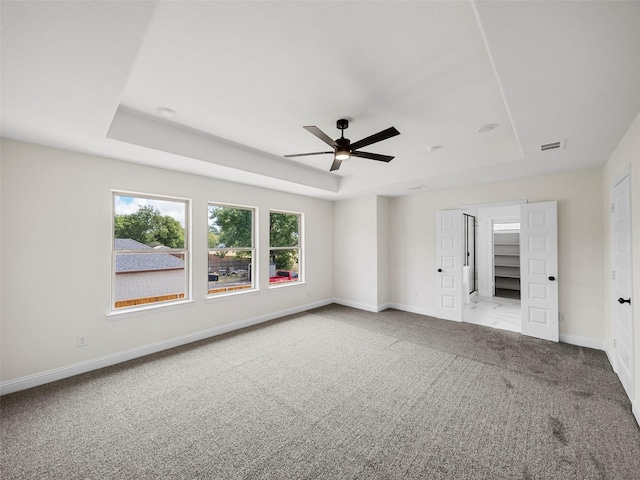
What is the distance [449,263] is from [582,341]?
203 centimetres

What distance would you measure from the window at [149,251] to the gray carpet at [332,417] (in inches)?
32.8

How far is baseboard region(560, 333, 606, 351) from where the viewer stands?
3.65 meters

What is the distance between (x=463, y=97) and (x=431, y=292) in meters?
3.76

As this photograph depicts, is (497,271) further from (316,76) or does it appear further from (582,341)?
(316,76)

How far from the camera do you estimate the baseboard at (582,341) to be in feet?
12.0

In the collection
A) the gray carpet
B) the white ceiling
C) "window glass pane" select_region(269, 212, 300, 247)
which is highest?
the white ceiling

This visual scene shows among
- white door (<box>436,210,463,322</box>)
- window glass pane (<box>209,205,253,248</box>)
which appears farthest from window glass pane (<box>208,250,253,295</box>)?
white door (<box>436,210,463,322</box>)

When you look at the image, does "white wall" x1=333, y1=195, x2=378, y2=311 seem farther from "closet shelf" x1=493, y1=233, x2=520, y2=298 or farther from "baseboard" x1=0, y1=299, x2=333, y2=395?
"closet shelf" x1=493, y1=233, x2=520, y2=298

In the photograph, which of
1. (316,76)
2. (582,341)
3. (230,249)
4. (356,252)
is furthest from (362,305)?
(316,76)

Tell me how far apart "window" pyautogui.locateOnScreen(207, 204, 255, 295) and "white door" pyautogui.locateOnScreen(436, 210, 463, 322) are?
139 inches

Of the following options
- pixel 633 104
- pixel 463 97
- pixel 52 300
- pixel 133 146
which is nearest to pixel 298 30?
pixel 463 97

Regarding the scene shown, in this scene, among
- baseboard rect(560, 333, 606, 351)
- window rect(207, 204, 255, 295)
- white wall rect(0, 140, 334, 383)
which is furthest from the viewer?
window rect(207, 204, 255, 295)

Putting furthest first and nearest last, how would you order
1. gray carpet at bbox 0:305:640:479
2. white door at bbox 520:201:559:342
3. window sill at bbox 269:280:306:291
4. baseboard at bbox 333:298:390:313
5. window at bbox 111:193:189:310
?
baseboard at bbox 333:298:390:313 < window sill at bbox 269:280:306:291 < white door at bbox 520:201:559:342 < window at bbox 111:193:189:310 < gray carpet at bbox 0:305:640:479

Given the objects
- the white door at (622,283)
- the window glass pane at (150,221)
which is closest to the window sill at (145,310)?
the window glass pane at (150,221)
